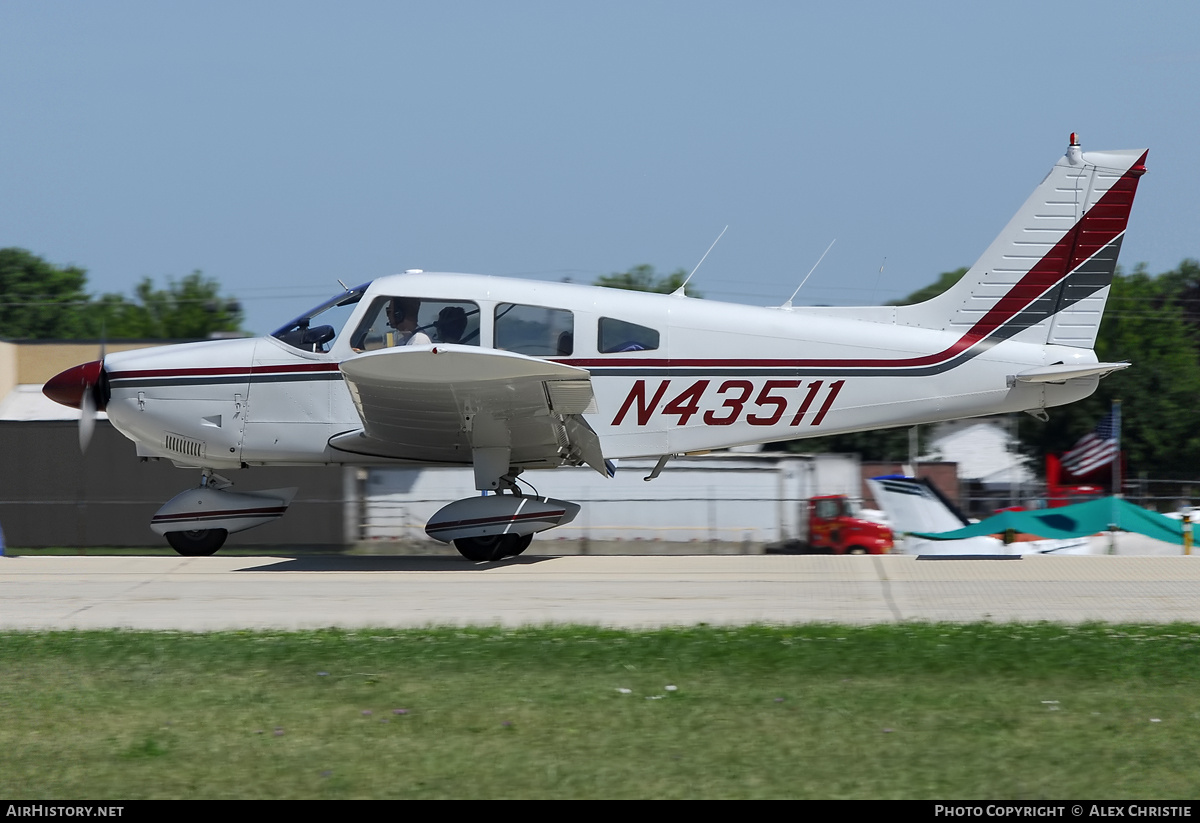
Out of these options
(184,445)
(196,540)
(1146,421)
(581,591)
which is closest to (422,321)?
(184,445)

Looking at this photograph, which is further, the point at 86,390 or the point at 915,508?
the point at 915,508

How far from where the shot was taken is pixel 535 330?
1088cm

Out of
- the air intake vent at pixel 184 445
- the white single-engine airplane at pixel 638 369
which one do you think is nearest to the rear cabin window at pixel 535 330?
the white single-engine airplane at pixel 638 369

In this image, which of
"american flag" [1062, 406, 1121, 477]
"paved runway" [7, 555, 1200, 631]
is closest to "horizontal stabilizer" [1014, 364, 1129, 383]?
"paved runway" [7, 555, 1200, 631]

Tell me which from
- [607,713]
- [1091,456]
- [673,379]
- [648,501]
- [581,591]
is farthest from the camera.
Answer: [1091,456]

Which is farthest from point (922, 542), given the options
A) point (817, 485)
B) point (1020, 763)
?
point (1020, 763)

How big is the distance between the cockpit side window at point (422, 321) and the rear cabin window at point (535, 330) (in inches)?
9.7

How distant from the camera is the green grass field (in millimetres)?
4246

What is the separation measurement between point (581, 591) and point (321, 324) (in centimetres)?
399

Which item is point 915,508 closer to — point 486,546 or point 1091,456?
point 486,546

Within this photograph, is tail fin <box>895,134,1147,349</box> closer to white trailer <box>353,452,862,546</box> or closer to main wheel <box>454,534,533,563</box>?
main wheel <box>454,534,533,563</box>

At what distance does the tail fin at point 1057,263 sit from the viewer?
448 inches

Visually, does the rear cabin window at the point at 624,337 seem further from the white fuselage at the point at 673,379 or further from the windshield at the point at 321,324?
the windshield at the point at 321,324

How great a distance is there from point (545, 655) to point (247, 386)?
617 centimetres
